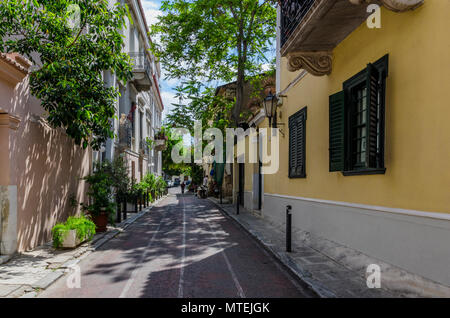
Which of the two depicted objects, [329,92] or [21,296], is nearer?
[21,296]

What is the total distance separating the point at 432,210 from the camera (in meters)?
4.26

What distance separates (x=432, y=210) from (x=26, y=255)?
7091 millimetres

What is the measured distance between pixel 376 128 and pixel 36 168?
7.07m

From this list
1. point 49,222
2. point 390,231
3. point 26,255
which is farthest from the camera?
point 49,222

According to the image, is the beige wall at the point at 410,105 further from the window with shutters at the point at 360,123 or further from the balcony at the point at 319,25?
the balcony at the point at 319,25

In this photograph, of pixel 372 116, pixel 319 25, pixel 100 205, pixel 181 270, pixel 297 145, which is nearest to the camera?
pixel 372 116

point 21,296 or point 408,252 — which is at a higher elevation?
point 408,252

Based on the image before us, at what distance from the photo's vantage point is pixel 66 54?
7.26m

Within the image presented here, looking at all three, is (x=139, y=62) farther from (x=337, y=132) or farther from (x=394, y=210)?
(x=394, y=210)

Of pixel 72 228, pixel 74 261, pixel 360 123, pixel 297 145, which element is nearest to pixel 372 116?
pixel 360 123

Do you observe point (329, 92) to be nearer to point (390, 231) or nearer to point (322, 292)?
point (390, 231)

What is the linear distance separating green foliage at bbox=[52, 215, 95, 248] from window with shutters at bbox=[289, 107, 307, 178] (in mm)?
5487

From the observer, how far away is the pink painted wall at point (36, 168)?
279 inches
